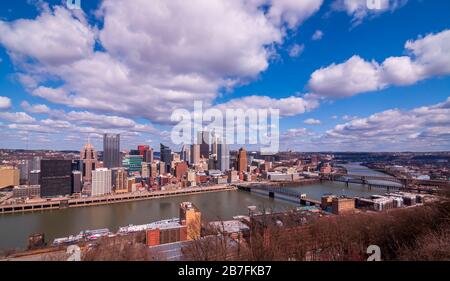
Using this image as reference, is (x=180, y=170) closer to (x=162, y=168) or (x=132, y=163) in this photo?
(x=162, y=168)

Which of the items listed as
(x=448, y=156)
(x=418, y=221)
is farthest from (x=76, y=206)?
(x=448, y=156)

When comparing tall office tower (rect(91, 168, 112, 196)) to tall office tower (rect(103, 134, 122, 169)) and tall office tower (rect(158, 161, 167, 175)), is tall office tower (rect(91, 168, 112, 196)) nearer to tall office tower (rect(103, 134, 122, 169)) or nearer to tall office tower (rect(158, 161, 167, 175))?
tall office tower (rect(103, 134, 122, 169))

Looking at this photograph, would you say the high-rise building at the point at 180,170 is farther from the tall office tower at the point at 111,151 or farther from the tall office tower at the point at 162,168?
the tall office tower at the point at 111,151

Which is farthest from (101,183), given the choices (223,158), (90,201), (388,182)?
(388,182)

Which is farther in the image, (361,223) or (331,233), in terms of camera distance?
(361,223)

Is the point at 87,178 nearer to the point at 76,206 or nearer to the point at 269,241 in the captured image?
the point at 76,206

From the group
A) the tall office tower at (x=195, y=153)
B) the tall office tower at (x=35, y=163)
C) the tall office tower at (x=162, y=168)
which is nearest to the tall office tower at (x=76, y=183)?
the tall office tower at (x=35, y=163)
